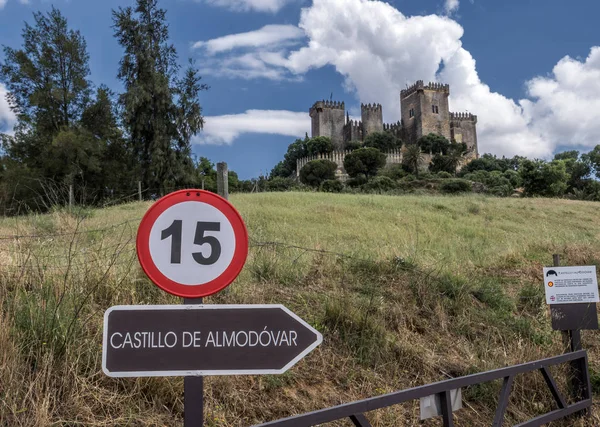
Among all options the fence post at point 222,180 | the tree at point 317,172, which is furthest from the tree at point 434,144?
the fence post at point 222,180

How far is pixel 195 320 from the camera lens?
1730 millimetres

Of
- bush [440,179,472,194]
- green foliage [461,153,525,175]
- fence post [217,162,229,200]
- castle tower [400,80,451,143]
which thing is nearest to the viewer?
fence post [217,162,229,200]

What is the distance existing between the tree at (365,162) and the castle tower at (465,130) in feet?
97.4

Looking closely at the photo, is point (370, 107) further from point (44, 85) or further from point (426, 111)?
point (44, 85)

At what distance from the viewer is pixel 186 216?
1790mm

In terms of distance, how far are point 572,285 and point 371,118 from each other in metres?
80.4

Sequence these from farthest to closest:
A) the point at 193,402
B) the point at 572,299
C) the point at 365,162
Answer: the point at 365,162
the point at 572,299
the point at 193,402

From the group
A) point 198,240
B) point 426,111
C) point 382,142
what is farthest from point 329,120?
point 198,240

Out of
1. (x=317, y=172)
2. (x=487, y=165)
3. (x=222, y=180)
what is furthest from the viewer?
(x=487, y=165)

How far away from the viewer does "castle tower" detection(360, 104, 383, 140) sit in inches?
3179

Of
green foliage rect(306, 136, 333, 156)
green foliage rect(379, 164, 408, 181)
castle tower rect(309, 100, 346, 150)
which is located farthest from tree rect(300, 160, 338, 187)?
castle tower rect(309, 100, 346, 150)

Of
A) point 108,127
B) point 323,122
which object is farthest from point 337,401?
point 323,122

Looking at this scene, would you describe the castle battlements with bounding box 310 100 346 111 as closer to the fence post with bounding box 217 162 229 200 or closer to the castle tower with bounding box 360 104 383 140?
the castle tower with bounding box 360 104 383 140

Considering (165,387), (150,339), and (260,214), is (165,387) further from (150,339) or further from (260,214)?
(260,214)
